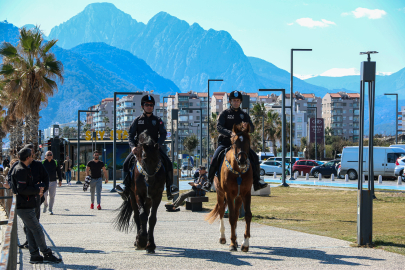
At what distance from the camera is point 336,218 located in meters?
14.2

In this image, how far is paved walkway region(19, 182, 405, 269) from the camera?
292 inches

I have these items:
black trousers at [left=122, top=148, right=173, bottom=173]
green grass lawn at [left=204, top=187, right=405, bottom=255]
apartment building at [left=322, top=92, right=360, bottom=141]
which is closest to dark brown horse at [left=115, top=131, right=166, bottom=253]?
black trousers at [left=122, top=148, right=173, bottom=173]

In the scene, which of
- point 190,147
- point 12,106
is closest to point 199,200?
point 12,106

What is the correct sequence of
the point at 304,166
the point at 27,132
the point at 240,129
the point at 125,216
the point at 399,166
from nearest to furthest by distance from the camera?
1. the point at 240,129
2. the point at 125,216
3. the point at 27,132
4. the point at 399,166
5. the point at 304,166

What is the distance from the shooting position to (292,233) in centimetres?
1102

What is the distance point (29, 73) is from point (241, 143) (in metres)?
23.7

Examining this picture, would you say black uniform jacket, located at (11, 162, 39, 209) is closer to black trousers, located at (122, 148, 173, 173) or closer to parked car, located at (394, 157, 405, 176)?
black trousers, located at (122, 148, 173, 173)

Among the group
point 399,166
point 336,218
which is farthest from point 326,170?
point 336,218

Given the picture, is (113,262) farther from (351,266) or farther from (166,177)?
(351,266)

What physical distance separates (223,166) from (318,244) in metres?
2.38

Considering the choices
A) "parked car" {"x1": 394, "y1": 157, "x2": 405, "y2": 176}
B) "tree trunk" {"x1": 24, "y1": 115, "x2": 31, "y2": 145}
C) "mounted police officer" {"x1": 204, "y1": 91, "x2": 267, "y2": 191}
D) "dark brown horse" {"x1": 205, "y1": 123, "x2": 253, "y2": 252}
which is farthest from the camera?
"parked car" {"x1": 394, "y1": 157, "x2": 405, "y2": 176}

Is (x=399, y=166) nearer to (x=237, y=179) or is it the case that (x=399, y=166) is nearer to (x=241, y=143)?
(x=237, y=179)

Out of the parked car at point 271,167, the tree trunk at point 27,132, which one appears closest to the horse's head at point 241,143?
the tree trunk at point 27,132

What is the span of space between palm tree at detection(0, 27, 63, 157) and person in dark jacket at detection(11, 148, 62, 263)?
72.5 feet
